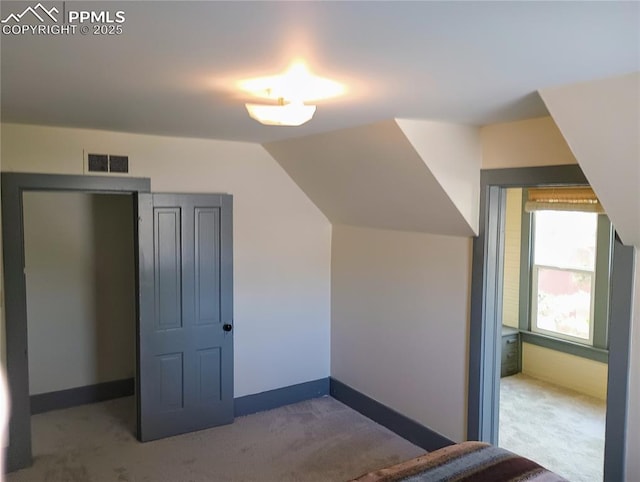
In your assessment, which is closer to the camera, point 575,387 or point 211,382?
point 211,382

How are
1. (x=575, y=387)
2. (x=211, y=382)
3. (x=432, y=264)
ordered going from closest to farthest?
(x=432, y=264) < (x=211, y=382) < (x=575, y=387)

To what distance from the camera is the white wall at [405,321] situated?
3.80 m

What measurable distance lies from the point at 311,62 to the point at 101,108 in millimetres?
1573

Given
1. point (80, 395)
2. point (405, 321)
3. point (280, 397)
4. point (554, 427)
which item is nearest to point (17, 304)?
point (80, 395)

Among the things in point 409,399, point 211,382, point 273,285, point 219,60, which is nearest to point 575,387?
point 409,399

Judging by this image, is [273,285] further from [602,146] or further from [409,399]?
[602,146]

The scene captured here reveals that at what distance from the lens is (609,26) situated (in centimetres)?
148

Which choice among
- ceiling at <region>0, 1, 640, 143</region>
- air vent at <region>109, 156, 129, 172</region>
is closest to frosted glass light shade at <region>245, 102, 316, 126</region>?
ceiling at <region>0, 1, 640, 143</region>

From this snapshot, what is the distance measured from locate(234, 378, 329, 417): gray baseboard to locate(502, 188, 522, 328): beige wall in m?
2.37

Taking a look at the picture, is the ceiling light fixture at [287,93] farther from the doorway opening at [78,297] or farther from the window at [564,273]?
the window at [564,273]

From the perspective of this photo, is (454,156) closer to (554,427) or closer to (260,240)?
(260,240)

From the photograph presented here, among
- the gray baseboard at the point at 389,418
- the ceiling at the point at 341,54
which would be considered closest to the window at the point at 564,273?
the gray baseboard at the point at 389,418

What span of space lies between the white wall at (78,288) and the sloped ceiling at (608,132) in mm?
4016

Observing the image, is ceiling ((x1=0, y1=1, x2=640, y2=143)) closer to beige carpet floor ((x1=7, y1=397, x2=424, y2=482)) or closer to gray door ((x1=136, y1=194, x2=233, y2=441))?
gray door ((x1=136, y1=194, x2=233, y2=441))
